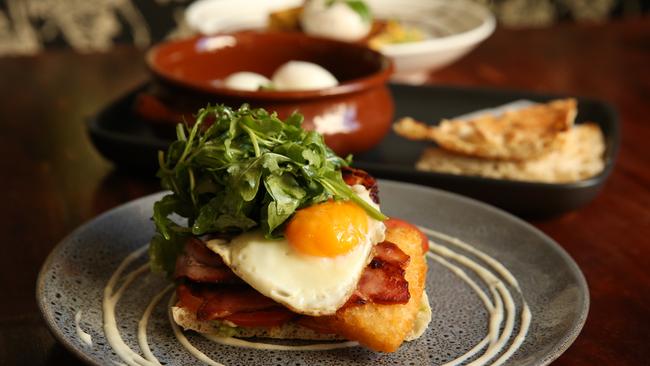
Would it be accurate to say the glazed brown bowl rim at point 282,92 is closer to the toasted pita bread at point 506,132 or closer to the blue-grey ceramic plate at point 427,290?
the toasted pita bread at point 506,132

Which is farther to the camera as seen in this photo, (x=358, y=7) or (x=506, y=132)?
(x=358, y=7)

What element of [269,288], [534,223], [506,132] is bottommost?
[534,223]

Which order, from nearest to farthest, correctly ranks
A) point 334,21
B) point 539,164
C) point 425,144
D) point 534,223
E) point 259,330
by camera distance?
point 259,330 → point 534,223 → point 539,164 → point 425,144 → point 334,21

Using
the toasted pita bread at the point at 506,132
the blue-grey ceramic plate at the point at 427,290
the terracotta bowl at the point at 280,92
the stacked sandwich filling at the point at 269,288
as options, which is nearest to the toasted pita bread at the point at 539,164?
the toasted pita bread at the point at 506,132

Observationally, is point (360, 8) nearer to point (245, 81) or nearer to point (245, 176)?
point (245, 81)

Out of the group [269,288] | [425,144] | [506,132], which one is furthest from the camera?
[425,144]

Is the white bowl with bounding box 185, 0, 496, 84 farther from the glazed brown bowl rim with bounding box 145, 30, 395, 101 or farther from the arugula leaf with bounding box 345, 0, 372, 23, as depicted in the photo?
the glazed brown bowl rim with bounding box 145, 30, 395, 101

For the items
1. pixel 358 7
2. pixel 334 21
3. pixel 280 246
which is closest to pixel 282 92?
pixel 280 246
